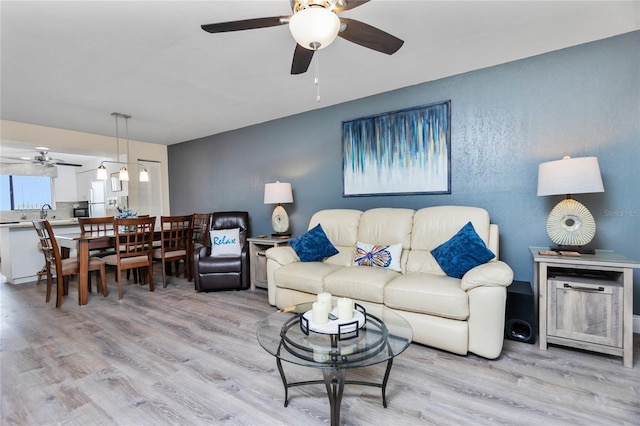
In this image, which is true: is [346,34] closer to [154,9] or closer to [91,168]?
[154,9]

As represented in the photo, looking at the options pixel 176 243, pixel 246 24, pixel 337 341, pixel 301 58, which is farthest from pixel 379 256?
pixel 176 243

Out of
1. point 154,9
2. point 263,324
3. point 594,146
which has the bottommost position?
point 263,324

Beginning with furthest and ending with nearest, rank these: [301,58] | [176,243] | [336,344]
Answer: [176,243]
[301,58]
[336,344]

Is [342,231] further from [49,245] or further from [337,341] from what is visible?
[49,245]

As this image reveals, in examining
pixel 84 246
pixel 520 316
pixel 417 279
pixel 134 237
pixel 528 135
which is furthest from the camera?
pixel 134 237

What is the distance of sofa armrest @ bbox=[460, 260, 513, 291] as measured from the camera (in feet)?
6.56

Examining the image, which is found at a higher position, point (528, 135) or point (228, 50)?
point (228, 50)

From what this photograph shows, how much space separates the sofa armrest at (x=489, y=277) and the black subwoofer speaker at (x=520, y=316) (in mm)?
371

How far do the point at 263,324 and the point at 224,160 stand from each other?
3.95 m

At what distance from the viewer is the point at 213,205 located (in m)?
5.39

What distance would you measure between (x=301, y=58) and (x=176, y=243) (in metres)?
3.41

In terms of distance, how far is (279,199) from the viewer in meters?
3.82

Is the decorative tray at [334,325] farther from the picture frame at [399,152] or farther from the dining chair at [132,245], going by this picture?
the dining chair at [132,245]

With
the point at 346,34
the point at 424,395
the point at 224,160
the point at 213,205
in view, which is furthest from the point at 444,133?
the point at 213,205
